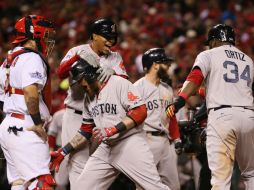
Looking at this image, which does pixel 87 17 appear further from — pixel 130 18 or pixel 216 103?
pixel 216 103

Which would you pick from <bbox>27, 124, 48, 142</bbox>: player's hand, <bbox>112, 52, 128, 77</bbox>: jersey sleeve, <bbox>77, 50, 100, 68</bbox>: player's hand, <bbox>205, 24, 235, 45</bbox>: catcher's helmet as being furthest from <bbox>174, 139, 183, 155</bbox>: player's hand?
<bbox>27, 124, 48, 142</bbox>: player's hand

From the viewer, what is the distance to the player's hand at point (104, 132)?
6016 millimetres

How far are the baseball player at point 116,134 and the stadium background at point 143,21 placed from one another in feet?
21.1

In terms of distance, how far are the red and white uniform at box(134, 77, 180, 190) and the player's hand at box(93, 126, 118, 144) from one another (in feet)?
4.40

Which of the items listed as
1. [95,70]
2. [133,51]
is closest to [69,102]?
[95,70]

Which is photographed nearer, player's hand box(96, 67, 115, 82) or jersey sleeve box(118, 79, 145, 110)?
jersey sleeve box(118, 79, 145, 110)

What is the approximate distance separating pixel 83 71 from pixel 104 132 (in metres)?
0.67

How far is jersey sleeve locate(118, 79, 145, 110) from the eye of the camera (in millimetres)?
6129

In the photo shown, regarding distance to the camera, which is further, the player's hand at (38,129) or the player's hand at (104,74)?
the player's hand at (104,74)

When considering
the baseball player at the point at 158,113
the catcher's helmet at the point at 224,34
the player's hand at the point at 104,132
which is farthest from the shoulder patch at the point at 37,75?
the baseball player at the point at 158,113

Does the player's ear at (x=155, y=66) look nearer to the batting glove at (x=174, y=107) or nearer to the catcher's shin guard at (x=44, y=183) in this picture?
the batting glove at (x=174, y=107)

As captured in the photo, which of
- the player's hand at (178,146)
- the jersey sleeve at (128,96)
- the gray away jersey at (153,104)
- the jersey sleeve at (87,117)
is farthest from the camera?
the gray away jersey at (153,104)

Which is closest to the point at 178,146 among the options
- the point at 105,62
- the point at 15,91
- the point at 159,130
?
the point at 159,130

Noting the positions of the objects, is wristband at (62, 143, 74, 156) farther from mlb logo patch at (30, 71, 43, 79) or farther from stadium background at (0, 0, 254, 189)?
stadium background at (0, 0, 254, 189)
